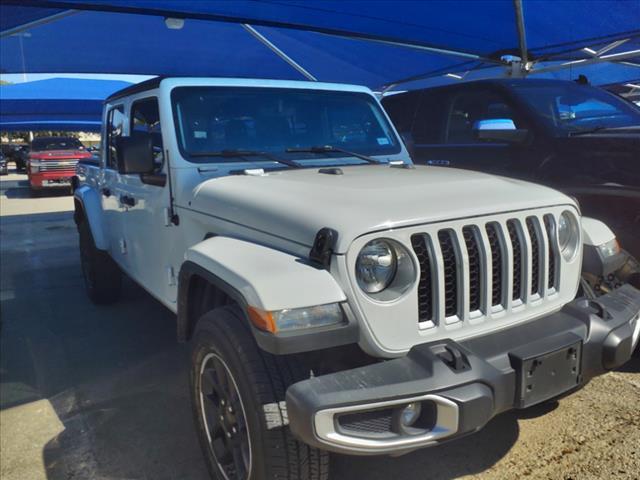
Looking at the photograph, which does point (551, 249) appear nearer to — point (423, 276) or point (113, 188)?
point (423, 276)

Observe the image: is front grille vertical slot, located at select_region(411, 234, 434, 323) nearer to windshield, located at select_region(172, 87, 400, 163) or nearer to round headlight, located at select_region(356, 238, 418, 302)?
round headlight, located at select_region(356, 238, 418, 302)

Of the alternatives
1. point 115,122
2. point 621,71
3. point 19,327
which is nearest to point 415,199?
point 115,122

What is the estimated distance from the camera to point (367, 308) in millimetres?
1887

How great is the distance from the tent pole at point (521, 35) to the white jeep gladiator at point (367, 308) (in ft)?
14.7

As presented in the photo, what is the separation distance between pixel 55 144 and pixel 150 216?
16.4 m

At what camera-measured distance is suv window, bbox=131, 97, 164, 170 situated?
3199 mm

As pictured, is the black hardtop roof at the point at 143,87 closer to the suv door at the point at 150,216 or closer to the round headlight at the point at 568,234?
the suv door at the point at 150,216

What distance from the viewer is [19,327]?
186 inches

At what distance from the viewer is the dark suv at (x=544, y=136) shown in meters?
3.72

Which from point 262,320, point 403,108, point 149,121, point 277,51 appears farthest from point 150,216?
point 277,51

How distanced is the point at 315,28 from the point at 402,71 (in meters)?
4.39

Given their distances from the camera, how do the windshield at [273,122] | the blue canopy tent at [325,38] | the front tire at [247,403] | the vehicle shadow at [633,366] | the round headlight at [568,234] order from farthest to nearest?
the blue canopy tent at [325,38]
the vehicle shadow at [633,366]
the windshield at [273,122]
the round headlight at [568,234]
the front tire at [247,403]

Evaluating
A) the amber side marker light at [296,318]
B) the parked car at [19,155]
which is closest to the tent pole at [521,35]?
the amber side marker light at [296,318]

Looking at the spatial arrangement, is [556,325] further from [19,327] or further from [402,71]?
[402,71]
